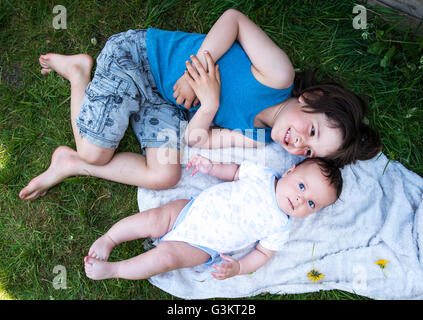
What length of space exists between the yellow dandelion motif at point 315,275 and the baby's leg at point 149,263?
722mm

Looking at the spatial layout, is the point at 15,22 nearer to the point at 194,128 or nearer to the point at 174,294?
the point at 194,128

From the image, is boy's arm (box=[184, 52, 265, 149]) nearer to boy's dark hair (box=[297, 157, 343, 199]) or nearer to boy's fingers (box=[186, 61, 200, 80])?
boy's fingers (box=[186, 61, 200, 80])

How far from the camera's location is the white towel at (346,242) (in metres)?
2.08

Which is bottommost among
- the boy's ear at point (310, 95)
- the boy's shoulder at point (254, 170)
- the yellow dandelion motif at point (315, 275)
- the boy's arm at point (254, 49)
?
the yellow dandelion motif at point (315, 275)

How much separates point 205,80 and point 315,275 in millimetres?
1303

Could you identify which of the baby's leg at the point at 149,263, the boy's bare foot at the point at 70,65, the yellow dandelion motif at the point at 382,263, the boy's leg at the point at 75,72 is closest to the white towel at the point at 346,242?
the yellow dandelion motif at the point at 382,263

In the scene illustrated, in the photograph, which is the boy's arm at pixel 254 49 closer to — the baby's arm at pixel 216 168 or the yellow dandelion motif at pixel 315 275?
the baby's arm at pixel 216 168

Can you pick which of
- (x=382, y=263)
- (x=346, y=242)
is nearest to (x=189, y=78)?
(x=346, y=242)

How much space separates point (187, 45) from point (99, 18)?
74 centimetres

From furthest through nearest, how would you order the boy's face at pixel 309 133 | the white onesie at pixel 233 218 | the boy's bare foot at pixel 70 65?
the boy's bare foot at pixel 70 65 < the white onesie at pixel 233 218 < the boy's face at pixel 309 133

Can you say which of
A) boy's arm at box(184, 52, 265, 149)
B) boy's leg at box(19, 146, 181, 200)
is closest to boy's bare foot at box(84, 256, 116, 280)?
boy's leg at box(19, 146, 181, 200)

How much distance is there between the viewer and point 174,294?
2.06 metres

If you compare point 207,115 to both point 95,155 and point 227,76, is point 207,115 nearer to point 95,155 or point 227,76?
point 227,76

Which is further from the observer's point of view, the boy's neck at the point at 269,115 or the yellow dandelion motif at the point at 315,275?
the yellow dandelion motif at the point at 315,275
